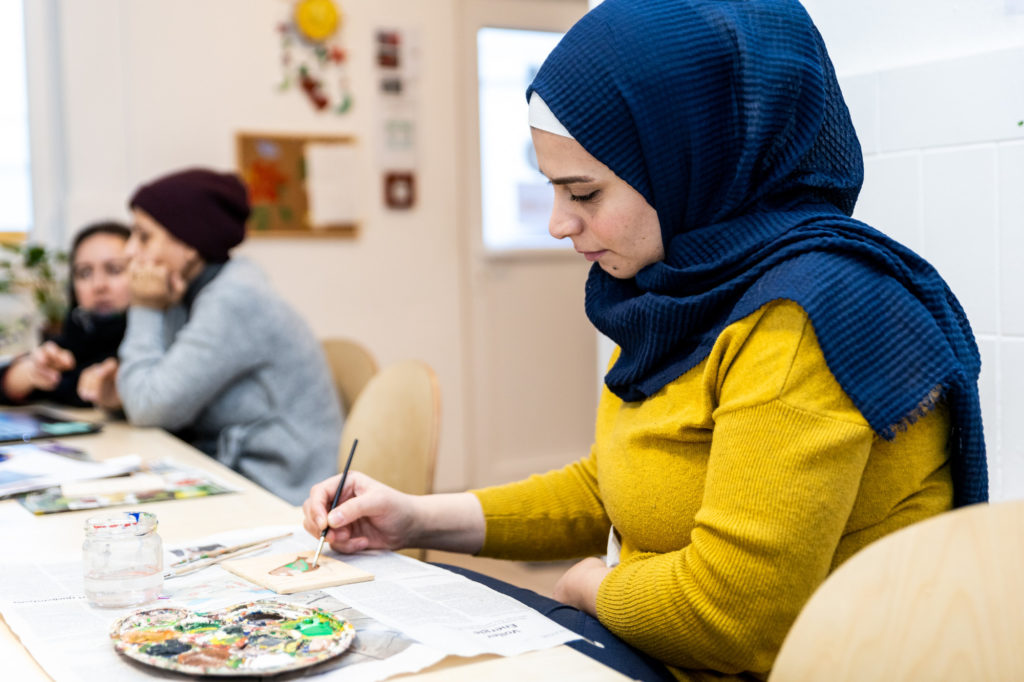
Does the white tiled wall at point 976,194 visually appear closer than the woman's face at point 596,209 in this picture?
No

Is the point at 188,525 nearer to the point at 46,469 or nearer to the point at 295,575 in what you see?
the point at 295,575

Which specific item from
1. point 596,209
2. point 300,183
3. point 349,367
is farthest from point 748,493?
point 300,183

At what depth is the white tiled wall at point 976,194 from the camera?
1278 mm

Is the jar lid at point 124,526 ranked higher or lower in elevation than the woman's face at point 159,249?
lower

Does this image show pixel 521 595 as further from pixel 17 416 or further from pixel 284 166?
pixel 284 166

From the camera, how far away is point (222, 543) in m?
1.11

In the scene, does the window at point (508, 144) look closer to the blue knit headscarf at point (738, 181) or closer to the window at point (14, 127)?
the window at point (14, 127)

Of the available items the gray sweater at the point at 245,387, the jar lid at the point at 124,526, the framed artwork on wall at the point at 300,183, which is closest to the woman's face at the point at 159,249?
the gray sweater at the point at 245,387

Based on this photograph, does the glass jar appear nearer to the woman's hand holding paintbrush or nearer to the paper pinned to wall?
the woman's hand holding paintbrush

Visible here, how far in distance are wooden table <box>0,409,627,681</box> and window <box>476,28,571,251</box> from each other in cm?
219

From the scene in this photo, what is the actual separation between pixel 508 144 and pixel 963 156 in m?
3.12

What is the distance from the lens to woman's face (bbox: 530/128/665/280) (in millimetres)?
1056

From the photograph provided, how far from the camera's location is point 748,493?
87 cm

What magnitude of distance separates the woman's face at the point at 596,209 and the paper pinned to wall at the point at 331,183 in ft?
9.33
